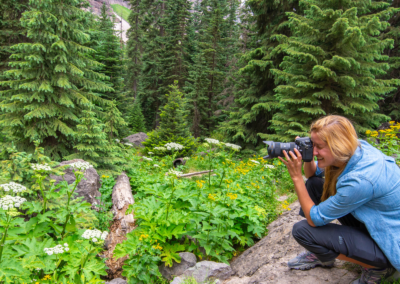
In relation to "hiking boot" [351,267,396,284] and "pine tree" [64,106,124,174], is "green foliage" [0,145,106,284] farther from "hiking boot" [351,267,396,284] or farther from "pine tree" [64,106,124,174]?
"pine tree" [64,106,124,174]

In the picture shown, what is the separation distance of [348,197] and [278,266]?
4.87 ft

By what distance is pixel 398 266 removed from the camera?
2.02 m

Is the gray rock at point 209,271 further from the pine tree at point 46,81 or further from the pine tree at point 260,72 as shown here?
the pine tree at point 260,72

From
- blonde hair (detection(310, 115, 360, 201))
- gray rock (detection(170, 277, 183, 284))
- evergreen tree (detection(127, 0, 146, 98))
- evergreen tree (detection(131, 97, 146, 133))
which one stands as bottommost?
evergreen tree (detection(131, 97, 146, 133))

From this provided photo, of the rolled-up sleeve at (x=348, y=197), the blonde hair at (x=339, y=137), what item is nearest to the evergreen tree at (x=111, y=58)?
the blonde hair at (x=339, y=137)

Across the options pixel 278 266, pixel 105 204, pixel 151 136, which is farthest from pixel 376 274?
pixel 151 136

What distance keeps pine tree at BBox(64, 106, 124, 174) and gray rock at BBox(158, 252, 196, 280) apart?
3990 millimetres

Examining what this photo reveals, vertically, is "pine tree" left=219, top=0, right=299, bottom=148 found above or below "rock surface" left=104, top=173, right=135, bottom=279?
above

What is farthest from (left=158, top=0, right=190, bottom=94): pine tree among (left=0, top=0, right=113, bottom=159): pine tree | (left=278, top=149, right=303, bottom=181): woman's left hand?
(left=278, top=149, right=303, bottom=181): woman's left hand

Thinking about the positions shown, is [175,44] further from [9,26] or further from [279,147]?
[279,147]

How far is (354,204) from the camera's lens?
6.69 feet

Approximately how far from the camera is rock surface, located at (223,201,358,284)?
2598 millimetres

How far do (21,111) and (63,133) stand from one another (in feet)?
4.40

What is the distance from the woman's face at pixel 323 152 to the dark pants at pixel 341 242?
2.05ft
